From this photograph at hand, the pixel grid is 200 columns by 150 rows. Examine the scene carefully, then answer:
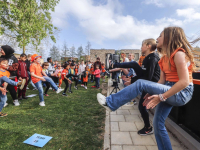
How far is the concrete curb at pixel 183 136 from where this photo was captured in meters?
2.11

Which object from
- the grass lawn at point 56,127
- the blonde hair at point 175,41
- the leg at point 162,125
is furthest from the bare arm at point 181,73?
the grass lawn at point 56,127

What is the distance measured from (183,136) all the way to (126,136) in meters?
1.13

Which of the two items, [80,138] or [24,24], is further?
[24,24]

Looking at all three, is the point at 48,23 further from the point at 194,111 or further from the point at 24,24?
the point at 194,111

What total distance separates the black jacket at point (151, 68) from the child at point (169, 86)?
1.72ft

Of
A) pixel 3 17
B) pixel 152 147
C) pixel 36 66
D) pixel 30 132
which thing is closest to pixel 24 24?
pixel 3 17

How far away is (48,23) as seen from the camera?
15.8 m

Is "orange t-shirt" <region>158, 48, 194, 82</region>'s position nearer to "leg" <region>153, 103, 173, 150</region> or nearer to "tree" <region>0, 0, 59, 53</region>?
"leg" <region>153, 103, 173, 150</region>

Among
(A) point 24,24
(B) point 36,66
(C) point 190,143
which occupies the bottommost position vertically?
(C) point 190,143

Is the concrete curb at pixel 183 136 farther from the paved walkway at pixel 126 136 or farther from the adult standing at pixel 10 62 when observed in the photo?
the adult standing at pixel 10 62

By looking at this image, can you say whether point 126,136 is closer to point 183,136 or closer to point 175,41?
point 183,136

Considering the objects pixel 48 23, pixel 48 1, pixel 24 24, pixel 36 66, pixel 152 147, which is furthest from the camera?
pixel 48 23

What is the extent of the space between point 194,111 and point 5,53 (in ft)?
21.2

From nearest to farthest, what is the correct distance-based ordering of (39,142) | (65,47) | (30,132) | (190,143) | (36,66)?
(190,143) → (39,142) → (30,132) → (36,66) → (65,47)
